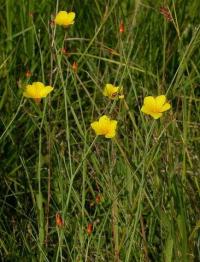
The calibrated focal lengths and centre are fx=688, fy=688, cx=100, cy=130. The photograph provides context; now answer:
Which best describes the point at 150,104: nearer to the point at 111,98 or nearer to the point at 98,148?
the point at 111,98

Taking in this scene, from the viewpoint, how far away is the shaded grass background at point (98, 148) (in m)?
1.43

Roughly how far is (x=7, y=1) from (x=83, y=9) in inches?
10.5

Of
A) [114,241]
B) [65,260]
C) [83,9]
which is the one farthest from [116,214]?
[83,9]

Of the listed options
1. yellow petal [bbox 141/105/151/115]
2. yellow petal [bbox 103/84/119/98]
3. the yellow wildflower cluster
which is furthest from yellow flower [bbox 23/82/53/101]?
yellow petal [bbox 141/105/151/115]

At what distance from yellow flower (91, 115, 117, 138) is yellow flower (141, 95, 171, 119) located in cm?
7

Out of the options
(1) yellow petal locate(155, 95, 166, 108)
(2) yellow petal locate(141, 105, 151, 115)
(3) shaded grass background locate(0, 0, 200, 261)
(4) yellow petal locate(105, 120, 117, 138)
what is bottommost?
(3) shaded grass background locate(0, 0, 200, 261)

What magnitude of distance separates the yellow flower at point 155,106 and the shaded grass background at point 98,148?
0.04 meters

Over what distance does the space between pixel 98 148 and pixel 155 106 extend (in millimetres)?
375

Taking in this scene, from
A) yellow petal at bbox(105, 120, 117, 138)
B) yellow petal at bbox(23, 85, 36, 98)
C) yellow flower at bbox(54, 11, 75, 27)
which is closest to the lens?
yellow petal at bbox(105, 120, 117, 138)

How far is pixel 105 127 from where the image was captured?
4.57 ft

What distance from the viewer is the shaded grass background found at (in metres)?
1.43

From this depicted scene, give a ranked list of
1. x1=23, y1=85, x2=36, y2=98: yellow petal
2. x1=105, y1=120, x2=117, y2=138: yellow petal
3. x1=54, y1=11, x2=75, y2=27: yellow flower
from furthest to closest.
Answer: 1. x1=54, y1=11, x2=75, y2=27: yellow flower
2. x1=23, y1=85, x2=36, y2=98: yellow petal
3. x1=105, y1=120, x2=117, y2=138: yellow petal

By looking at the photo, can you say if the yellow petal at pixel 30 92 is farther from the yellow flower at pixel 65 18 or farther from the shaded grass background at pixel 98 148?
the yellow flower at pixel 65 18

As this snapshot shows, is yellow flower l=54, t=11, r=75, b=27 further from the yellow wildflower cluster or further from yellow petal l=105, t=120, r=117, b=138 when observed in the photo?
yellow petal l=105, t=120, r=117, b=138
